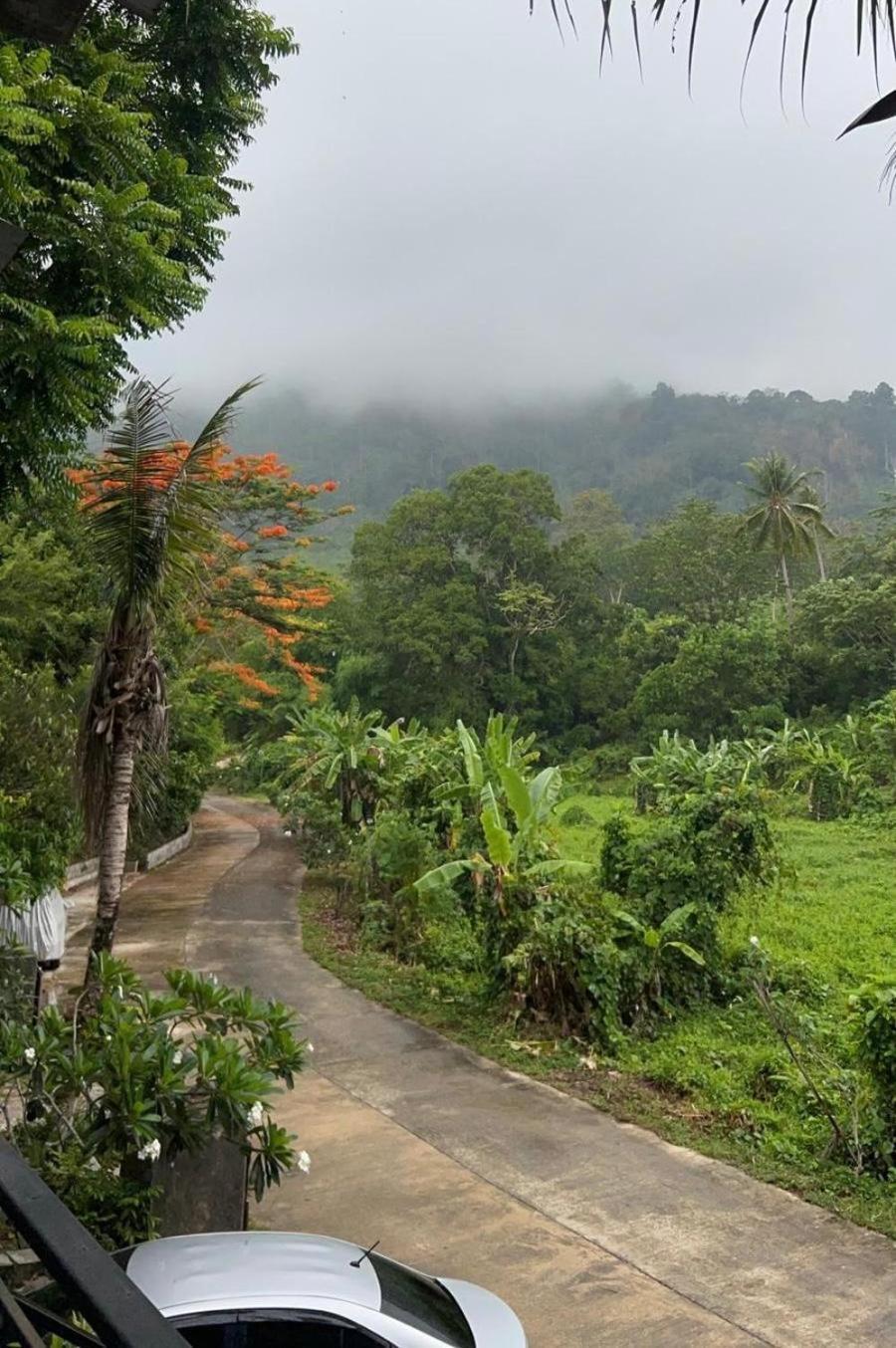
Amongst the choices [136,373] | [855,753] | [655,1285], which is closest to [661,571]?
[855,753]

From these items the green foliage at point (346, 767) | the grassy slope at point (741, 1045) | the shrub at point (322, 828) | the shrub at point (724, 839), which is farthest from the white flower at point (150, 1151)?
the green foliage at point (346, 767)

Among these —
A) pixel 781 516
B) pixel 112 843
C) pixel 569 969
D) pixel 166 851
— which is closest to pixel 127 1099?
pixel 112 843

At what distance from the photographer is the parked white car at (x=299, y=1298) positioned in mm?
2965

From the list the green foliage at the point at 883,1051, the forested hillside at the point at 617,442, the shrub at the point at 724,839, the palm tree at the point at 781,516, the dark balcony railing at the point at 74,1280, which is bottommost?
the green foliage at the point at 883,1051

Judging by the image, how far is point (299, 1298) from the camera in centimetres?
304

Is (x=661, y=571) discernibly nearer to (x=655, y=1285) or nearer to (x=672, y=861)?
(x=672, y=861)

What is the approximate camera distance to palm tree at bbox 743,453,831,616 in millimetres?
37875

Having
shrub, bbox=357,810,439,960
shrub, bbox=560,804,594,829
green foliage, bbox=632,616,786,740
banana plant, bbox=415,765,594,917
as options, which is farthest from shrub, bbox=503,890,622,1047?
green foliage, bbox=632,616,786,740

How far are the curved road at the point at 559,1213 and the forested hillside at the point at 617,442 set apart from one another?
89.7m

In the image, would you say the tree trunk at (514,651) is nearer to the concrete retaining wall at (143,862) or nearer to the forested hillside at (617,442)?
the concrete retaining wall at (143,862)

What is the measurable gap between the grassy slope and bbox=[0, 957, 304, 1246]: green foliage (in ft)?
10.6

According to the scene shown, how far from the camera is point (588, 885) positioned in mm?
9953

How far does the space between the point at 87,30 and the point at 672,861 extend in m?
8.13

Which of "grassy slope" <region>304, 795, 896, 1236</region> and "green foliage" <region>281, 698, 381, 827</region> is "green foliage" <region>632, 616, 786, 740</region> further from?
"grassy slope" <region>304, 795, 896, 1236</region>
